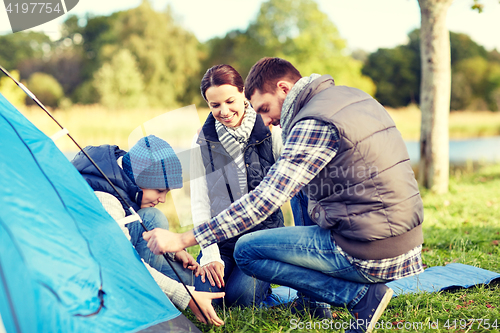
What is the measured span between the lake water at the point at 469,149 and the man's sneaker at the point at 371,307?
12586 millimetres

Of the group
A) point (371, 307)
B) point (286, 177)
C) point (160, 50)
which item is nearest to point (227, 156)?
point (286, 177)

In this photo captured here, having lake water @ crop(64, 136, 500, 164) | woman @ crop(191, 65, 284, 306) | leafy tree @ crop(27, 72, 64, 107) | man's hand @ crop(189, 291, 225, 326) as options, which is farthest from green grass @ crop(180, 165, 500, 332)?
leafy tree @ crop(27, 72, 64, 107)

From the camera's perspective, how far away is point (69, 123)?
765 inches

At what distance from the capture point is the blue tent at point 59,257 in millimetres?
1436

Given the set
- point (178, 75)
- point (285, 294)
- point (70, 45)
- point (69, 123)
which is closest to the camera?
point (285, 294)

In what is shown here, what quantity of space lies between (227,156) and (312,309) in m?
1.04

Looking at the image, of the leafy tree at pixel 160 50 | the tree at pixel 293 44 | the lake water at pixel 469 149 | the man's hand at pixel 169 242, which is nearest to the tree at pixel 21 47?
the leafy tree at pixel 160 50

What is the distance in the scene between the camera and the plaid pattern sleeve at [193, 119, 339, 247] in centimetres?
165

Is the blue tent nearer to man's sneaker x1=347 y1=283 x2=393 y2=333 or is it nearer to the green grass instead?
the green grass

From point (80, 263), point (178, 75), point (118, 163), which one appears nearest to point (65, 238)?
point (80, 263)

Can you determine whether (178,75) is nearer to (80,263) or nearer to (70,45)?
(70,45)

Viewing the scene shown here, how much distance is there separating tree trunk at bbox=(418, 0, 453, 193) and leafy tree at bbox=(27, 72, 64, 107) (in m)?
24.9

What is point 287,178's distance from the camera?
1.67 meters

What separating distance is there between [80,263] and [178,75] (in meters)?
28.5
